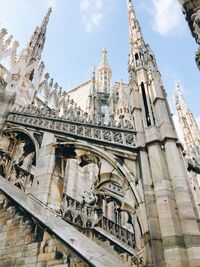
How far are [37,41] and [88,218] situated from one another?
13.4 metres

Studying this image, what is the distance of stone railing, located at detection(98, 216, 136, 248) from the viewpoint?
13.5m

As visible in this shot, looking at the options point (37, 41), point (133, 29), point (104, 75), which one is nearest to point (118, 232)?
point (133, 29)

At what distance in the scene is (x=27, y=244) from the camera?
5.05m

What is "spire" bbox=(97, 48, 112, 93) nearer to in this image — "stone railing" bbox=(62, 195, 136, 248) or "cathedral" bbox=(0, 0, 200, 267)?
"cathedral" bbox=(0, 0, 200, 267)

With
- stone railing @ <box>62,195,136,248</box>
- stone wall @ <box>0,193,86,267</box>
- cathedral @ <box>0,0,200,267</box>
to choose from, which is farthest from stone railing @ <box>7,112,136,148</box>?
stone railing @ <box>62,195,136,248</box>

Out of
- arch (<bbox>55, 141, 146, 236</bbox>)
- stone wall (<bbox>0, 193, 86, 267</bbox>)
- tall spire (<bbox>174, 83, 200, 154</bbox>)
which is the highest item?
tall spire (<bbox>174, 83, 200, 154</bbox>)

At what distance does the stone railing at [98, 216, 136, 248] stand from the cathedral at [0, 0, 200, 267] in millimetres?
70

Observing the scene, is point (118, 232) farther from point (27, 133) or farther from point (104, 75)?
point (104, 75)

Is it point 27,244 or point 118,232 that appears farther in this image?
point 118,232

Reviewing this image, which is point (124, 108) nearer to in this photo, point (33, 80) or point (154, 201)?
point (33, 80)

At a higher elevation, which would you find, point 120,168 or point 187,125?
point 187,125

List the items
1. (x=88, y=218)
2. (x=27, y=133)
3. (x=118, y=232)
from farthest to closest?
(x=118, y=232), (x=88, y=218), (x=27, y=133)

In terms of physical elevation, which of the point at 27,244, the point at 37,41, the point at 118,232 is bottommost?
the point at 27,244

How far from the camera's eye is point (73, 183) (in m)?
17.9
